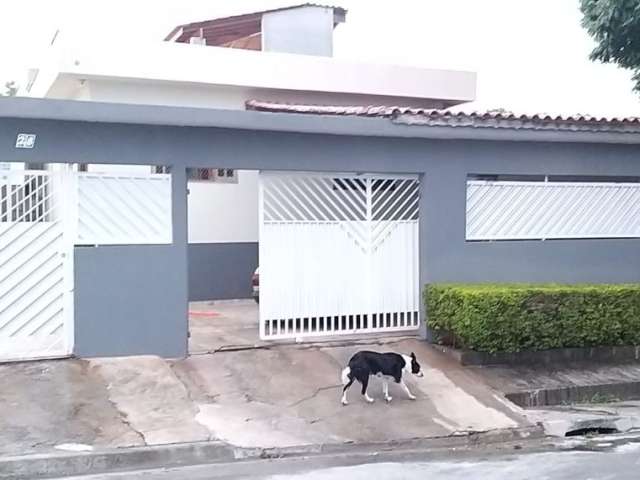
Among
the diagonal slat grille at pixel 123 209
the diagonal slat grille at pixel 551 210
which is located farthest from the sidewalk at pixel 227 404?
the diagonal slat grille at pixel 551 210

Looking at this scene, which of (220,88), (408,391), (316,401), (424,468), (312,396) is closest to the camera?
(424,468)

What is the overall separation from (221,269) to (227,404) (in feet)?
23.8

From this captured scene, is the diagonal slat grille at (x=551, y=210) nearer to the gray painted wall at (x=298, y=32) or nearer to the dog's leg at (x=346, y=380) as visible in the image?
the dog's leg at (x=346, y=380)

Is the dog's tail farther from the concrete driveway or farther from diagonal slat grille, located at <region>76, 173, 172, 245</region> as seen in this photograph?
diagonal slat grille, located at <region>76, 173, 172, 245</region>

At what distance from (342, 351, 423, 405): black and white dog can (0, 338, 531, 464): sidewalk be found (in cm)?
18

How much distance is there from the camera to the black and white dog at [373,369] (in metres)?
8.05

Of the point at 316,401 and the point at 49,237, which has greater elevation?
the point at 49,237

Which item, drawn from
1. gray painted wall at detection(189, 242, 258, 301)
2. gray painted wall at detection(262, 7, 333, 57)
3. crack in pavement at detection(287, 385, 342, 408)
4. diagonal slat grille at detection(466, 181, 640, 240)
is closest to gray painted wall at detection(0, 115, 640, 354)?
diagonal slat grille at detection(466, 181, 640, 240)

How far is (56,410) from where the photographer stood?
24.5 feet

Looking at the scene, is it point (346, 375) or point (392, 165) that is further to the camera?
point (392, 165)

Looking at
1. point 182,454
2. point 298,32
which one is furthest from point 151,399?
point 298,32

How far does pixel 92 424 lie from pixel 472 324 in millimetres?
4374

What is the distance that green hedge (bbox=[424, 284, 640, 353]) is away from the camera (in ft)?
30.5

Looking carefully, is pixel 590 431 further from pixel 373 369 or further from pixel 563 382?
pixel 373 369
